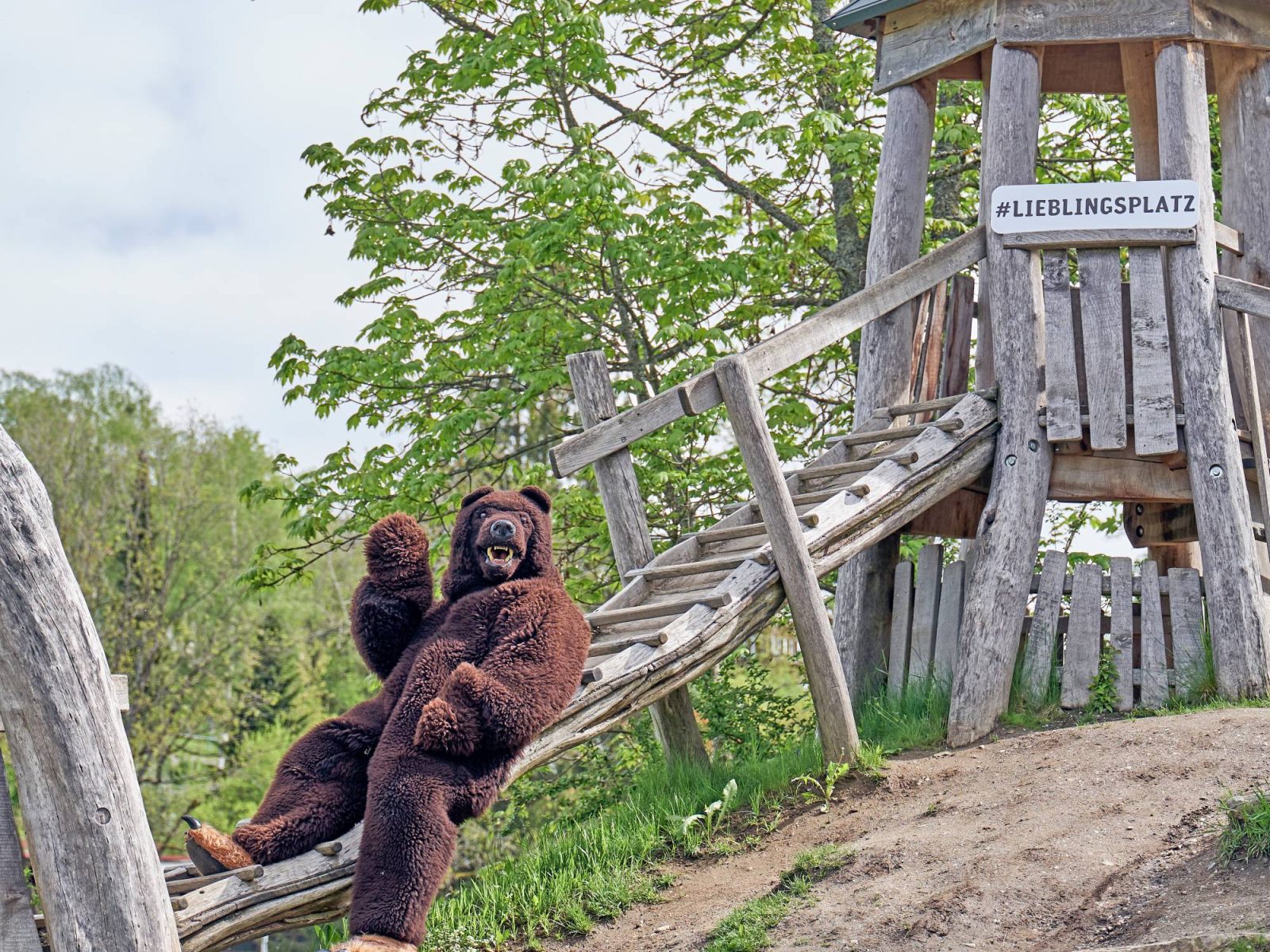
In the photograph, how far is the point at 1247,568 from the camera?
263 inches

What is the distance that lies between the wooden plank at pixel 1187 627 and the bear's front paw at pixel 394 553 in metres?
3.89

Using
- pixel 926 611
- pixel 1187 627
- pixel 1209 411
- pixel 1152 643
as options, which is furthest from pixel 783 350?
pixel 1187 627

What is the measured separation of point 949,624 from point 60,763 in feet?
14.8

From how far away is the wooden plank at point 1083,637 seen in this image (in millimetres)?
6742

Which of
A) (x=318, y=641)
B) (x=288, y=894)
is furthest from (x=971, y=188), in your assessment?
(x=318, y=641)

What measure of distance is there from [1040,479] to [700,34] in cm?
569

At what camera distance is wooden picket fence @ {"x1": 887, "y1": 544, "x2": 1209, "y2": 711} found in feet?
22.1

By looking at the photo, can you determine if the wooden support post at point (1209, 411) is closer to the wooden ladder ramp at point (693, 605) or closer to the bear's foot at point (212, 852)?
the wooden ladder ramp at point (693, 605)

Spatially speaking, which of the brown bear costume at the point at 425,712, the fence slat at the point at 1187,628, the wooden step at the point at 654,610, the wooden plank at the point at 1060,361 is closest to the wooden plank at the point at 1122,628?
the fence slat at the point at 1187,628

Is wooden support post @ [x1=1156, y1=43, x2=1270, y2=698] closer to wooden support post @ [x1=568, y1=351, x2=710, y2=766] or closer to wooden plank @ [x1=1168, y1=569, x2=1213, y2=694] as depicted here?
wooden plank @ [x1=1168, y1=569, x2=1213, y2=694]

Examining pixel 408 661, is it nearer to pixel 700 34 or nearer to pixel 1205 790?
pixel 1205 790

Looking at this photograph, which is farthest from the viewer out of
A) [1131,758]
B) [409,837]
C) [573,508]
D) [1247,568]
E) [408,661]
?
[573,508]

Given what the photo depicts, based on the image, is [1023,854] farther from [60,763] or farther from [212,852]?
[60,763]

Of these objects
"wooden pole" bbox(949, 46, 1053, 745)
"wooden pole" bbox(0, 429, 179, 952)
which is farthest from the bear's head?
"wooden pole" bbox(949, 46, 1053, 745)
